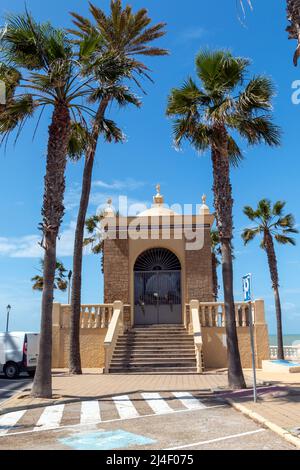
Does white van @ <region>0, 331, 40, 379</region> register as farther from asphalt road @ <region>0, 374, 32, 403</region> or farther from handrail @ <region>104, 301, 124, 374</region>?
handrail @ <region>104, 301, 124, 374</region>

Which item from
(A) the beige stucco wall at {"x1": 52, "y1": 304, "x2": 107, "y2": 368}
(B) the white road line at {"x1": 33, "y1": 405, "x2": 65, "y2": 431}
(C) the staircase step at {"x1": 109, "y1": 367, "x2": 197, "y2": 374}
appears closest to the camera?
(B) the white road line at {"x1": 33, "y1": 405, "x2": 65, "y2": 431}

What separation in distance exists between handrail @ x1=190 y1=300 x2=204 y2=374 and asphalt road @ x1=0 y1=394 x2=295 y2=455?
6794 mm

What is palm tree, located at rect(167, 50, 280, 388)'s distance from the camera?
12469mm

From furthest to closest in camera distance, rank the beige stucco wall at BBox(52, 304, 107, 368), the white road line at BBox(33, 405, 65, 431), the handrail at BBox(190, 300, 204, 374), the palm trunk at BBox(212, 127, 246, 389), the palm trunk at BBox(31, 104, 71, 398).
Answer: the beige stucco wall at BBox(52, 304, 107, 368), the handrail at BBox(190, 300, 204, 374), the palm trunk at BBox(212, 127, 246, 389), the palm trunk at BBox(31, 104, 71, 398), the white road line at BBox(33, 405, 65, 431)

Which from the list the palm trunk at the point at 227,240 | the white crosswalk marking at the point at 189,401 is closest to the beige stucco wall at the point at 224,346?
the palm trunk at the point at 227,240

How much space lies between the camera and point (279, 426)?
7.04 m

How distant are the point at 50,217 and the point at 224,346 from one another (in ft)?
34.6

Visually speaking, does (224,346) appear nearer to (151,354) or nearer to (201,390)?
(151,354)

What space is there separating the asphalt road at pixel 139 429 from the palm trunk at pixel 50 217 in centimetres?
136

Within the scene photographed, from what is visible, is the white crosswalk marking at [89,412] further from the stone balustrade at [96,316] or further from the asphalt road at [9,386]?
the stone balustrade at [96,316]

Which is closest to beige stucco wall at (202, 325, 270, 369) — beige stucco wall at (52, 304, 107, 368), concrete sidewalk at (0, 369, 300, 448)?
concrete sidewalk at (0, 369, 300, 448)
